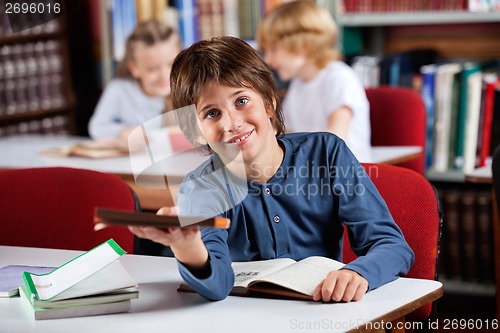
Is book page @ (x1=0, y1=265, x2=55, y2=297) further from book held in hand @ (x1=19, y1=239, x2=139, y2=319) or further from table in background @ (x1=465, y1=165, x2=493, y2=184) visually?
table in background @ (x1=465, y1=165, x2=493, y2=184)

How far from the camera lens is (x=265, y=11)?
12.6 ft

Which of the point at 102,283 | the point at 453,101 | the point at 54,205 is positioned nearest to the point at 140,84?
the point at 453,101

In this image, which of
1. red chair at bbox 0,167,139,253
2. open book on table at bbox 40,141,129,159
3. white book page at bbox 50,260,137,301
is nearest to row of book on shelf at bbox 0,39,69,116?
open book on table at bbox 40,141,129,159

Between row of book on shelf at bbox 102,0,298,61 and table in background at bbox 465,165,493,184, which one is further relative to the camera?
row of book on shelf at bbox 102,0,298,61

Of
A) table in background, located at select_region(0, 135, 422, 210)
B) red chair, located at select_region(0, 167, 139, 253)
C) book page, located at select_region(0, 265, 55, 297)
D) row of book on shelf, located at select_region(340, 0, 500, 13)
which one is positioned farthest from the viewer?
row of book on shelf, located at select_region(340, 0, 500, 13)

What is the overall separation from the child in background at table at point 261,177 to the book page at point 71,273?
15 centimetres

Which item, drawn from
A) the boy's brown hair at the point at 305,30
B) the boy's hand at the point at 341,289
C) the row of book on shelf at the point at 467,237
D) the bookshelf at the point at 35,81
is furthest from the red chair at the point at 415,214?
the bookshelf at the point at 35,81

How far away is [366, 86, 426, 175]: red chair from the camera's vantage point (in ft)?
9.96

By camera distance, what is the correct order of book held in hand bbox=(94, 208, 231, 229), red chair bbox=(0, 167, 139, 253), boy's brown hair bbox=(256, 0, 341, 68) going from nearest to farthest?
1. book held in hand bbox=(94, 208, 231, 229)
2. red chair bbox=(0, 167, 139, 253)
3. boy's brown hair bbox=(256, 0, 341, 68)

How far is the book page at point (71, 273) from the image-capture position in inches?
54.7

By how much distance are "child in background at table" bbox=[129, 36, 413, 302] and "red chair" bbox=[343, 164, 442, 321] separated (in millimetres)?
114

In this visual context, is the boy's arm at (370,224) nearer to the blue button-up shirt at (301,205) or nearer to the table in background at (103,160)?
the blue button-up shirt at (301,205)

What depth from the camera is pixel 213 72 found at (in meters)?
1.57

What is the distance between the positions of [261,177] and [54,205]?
1.78 feet
